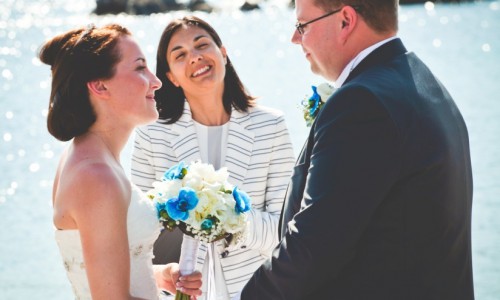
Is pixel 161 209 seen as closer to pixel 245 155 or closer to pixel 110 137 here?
pixel 110 137

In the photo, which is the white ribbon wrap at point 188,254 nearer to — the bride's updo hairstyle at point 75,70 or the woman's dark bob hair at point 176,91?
the bride's updo hairstyle at point 75,70

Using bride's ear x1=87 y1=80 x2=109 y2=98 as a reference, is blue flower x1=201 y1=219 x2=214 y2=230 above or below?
below

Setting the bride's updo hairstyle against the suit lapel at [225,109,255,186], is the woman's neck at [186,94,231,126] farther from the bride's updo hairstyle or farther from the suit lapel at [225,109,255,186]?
the bride's updo hairstyle

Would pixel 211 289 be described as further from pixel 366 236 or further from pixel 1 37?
pixel 1 37

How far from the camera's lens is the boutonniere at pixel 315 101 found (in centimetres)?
421

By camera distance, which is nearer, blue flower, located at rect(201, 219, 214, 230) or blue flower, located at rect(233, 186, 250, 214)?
blue flower, located at rect(201, 219, 214, 230)

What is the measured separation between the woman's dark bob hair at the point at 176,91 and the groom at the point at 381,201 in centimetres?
216

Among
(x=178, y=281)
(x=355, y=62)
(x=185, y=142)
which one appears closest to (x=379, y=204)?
(x=355, y=62)

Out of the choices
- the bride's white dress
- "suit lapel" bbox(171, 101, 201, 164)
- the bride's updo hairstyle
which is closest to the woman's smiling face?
"suit lapel" bbox(171, 101, 201, 164)

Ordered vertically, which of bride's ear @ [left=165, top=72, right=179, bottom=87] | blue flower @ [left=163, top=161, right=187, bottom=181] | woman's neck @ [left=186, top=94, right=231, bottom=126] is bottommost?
woman's neck @ [left=186, top=94, right=231, bottom=126]

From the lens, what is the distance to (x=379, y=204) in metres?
2.54

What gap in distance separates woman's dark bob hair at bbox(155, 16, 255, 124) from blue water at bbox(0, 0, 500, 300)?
167cm

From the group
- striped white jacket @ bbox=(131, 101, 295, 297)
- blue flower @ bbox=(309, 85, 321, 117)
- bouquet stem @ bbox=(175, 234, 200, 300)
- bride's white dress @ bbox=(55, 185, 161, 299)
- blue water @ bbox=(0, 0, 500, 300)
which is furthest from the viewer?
blue water @ bbox=(0, 0, 500, 300)

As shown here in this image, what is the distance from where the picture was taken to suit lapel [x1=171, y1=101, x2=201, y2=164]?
4.69m
